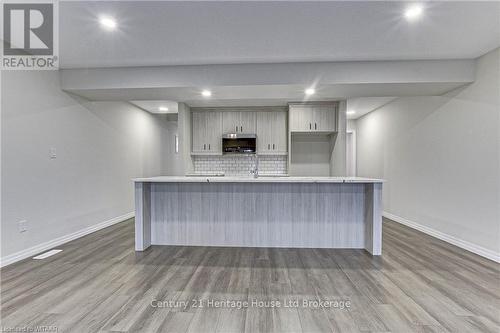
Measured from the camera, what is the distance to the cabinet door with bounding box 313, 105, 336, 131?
5094 millimetres

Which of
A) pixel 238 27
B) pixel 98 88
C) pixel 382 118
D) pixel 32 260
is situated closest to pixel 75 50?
pixel 98 88

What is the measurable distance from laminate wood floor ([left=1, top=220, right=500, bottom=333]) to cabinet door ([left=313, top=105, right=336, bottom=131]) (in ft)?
8.91

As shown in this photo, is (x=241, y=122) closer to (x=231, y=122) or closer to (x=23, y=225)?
(x=231, y=122)

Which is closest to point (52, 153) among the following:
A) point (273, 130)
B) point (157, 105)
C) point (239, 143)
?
point (157, 105)

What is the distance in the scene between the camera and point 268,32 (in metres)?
2.55

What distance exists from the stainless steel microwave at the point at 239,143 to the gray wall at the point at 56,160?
2.09 metres

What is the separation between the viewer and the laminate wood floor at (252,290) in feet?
5.69

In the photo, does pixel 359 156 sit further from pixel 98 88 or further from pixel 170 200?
pixel 98 88

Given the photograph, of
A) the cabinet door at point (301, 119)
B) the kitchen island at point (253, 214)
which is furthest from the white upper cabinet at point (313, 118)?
the kitchen island at point (253, 214)

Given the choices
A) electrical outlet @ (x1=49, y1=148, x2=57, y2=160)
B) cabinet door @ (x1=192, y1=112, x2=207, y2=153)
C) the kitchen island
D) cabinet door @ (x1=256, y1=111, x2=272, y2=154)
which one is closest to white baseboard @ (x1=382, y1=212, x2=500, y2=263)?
the kitchen island

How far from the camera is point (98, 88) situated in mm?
3434

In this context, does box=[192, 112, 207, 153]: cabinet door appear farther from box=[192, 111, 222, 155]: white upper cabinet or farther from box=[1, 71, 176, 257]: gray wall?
box=[1, 71, 176, 257]: gray wall

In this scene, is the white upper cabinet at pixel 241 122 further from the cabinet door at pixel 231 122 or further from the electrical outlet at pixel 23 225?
the electrical outlet at pixel 23 225

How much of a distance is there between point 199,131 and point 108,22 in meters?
3.17
